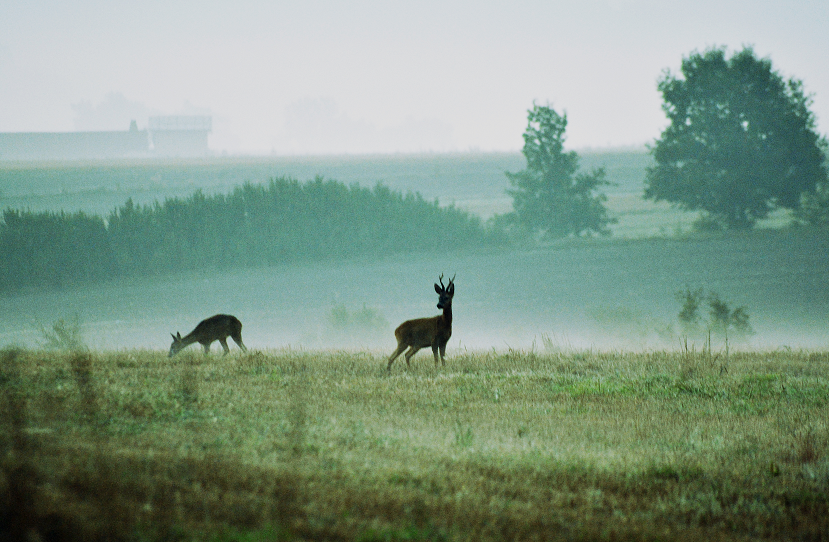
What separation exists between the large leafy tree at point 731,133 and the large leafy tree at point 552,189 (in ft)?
25.0

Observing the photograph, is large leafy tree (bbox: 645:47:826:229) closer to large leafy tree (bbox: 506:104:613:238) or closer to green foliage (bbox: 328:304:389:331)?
large leafy tree (bbox: 506:104:613:238)

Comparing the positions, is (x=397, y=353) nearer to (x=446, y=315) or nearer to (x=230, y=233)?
(x=446, y=315)

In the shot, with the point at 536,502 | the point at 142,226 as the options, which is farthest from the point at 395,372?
the point at 142,226

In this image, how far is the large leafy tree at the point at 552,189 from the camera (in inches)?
2933

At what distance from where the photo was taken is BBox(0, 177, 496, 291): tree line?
6034 cm

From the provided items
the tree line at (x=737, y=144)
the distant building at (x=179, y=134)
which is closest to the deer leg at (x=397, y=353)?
the tree line at (x=737, y=144)

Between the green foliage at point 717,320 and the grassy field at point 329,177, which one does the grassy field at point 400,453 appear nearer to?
the green foliage at point 717,320

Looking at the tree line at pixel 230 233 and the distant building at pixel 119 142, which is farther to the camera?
the distant building at pixel 119 142

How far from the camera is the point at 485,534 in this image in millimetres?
6398

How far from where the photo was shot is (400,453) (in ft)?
30.7

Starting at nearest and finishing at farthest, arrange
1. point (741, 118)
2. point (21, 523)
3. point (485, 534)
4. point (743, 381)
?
point (21, 523), point (485, 534), point (743, 381), point (741, 118)

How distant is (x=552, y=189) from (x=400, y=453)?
67.3 metres

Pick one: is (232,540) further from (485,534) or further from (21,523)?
(485,534)

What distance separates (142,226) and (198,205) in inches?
232
